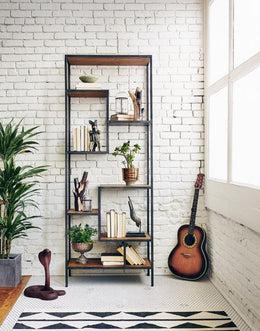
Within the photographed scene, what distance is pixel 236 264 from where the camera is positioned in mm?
2990

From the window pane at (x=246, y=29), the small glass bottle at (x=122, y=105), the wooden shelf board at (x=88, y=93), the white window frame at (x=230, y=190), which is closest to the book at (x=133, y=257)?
the white window frame at (x=230, y=190)

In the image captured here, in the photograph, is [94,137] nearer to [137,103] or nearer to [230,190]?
[137,103]

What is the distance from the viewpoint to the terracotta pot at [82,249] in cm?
359

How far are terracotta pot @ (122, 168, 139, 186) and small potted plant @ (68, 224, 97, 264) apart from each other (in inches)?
22.5

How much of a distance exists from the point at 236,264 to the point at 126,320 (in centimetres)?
93

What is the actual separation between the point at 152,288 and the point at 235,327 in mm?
969

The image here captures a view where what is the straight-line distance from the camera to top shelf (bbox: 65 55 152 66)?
11.8 ft

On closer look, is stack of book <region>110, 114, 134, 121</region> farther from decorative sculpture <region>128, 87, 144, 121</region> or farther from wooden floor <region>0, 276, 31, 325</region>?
wooden floor <region>0, 276, 31, 325</region>

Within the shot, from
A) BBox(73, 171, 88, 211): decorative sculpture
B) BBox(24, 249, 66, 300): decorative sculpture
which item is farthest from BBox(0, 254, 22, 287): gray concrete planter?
BBox(73, 171, 88, 211): decorative sculpture

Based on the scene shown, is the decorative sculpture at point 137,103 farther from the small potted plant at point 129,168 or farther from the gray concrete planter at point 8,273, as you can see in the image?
the gray concrete planter at point 8,273

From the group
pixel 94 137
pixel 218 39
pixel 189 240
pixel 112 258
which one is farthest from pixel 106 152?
pixel 218 39

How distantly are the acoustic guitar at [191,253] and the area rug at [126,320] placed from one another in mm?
762

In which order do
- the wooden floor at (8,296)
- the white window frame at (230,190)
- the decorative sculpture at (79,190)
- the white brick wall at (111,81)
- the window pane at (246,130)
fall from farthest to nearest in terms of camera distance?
the white brick wall at (111,81) → the decorative sculpture at (79,190) → the wooden floor at (8,296) → the window pane at (246,130) → the white window frame at (230,190)

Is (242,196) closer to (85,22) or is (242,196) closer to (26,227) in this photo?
(26,227)
